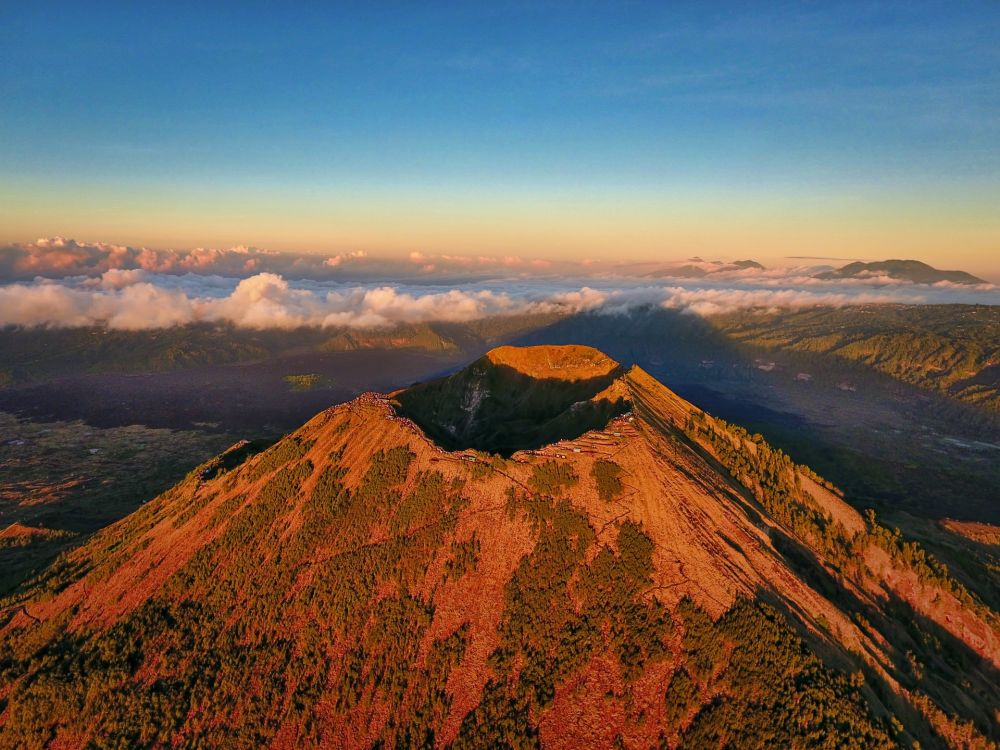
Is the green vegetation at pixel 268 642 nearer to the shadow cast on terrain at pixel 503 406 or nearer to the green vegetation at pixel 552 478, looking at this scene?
the green vegetation at pixel 552 478

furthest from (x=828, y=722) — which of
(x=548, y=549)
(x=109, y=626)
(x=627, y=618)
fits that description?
(x=109, y=626)

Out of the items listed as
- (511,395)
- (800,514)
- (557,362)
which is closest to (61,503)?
(511,395)

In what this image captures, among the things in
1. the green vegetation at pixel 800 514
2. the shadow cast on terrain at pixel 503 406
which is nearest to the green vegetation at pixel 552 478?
the shadow cast on terrain at pixel 503 406

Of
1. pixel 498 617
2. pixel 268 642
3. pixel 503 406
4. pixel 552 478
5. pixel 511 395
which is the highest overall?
pixel 552 478

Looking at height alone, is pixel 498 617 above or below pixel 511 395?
below

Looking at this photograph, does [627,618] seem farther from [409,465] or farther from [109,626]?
[109,626]

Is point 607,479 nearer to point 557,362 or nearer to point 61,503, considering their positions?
point 557,362

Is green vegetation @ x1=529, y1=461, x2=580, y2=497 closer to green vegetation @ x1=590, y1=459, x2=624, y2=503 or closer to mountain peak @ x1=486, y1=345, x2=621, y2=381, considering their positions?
green vegetation @ x1=590, y1=459, x2=624, y2=503
